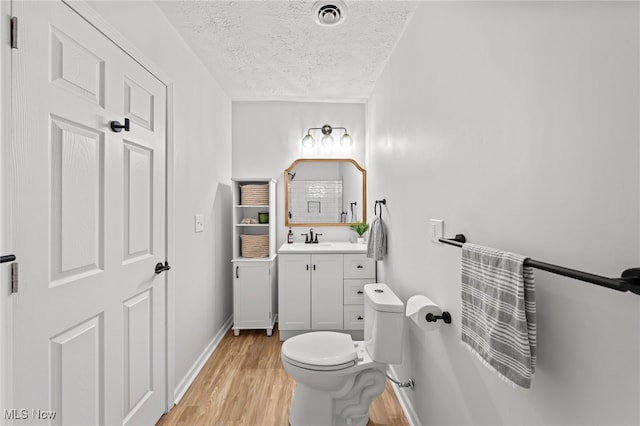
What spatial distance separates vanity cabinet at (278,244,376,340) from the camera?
279 cm

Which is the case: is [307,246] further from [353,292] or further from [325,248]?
[353,292]

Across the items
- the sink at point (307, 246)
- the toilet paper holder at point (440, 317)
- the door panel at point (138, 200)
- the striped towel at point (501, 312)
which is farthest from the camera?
the sink at point (307, 246)

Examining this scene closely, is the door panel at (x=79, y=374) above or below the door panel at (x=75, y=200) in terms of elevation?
below

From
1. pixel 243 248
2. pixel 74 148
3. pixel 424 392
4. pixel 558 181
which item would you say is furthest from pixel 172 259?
pixel 558 181

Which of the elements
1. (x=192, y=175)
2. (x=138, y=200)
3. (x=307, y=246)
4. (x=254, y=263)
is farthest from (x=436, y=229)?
(x=254, y=263)

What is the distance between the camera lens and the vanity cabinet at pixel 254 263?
2947mm

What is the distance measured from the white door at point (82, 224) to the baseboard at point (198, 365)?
0.92 ft

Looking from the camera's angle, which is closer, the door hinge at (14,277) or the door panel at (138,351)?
the door hinge at (14,277)

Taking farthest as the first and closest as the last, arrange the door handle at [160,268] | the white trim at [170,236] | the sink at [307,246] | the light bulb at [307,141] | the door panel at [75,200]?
the light bulb at [307,141] < the sink at [307,246] < the white trim at [170,236] < the door handle at [160,268] < the door panel at [75,200]

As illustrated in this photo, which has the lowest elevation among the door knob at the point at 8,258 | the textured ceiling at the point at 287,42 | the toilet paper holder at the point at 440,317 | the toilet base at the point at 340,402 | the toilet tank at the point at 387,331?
the toilet base at the point at 340,402

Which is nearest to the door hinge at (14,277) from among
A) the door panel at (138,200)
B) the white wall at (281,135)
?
the door panel at (138,200)

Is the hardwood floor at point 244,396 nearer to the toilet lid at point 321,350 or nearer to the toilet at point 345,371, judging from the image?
the toilet at point 345,371

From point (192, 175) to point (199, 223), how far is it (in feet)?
1.21

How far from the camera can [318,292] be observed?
2803 millimetres
